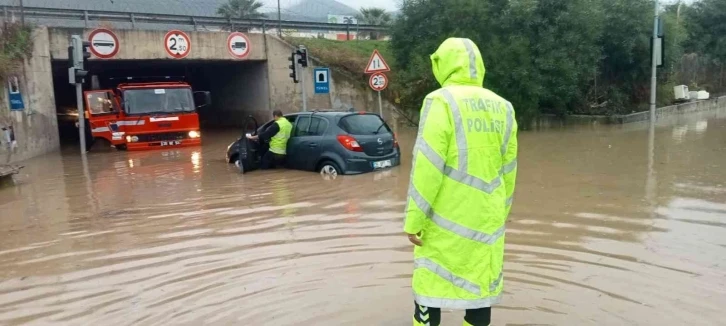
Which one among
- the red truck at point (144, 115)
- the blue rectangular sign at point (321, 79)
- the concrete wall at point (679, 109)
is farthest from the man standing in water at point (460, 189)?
the concrete wall at point (679, 109)

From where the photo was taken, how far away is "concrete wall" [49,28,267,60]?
1944 cm

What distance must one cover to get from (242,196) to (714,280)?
661 centimetres

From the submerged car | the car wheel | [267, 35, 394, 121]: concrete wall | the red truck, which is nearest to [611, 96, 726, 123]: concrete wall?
[267, 35, 394, 121]: concrete wall

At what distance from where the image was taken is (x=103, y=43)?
63.7 feet

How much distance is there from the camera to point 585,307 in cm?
459

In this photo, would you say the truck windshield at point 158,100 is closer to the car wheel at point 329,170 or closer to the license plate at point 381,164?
the car wheel at point 329,170

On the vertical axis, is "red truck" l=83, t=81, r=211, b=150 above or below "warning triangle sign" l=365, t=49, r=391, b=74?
below

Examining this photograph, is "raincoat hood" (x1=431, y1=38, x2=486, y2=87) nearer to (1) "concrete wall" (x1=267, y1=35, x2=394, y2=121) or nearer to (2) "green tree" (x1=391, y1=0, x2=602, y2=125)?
(2) "green tree" (x1=391, y1=0, x2=602, y2=125)

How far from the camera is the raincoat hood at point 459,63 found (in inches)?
126

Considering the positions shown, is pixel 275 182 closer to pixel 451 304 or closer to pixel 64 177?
pixel 64 177

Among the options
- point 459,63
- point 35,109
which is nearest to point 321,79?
point 35,109

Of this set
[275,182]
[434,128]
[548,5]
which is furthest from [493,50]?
[434,128]

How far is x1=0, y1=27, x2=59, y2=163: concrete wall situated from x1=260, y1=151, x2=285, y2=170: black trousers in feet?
25.3

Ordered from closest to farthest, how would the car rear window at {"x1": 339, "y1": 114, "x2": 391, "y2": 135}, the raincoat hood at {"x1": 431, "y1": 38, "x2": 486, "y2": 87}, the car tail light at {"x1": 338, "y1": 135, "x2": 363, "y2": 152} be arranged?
the raincoat hood at {"x1": 431, "y1": 38, "x2": 486, "y2": 87}
the car tail light at {"x1": 338, "y1": 135, "x2": 363, "y2": 152}
the car rear window at {"x1": 339, "y1": 114, "x2": 391, "y2": 135}
